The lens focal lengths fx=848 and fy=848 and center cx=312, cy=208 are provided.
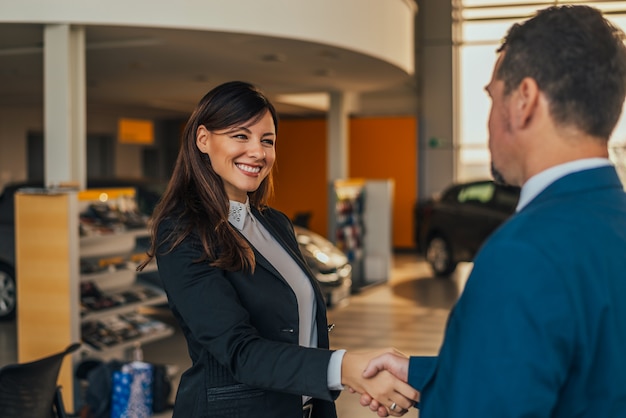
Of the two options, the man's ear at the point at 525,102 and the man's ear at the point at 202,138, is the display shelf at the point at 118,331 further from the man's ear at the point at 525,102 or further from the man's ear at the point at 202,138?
the man's ear at the point at 525,102

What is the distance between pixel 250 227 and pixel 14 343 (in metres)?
6.24

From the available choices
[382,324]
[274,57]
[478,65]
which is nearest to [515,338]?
[382,324]

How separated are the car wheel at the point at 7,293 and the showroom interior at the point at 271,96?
765 millimetres

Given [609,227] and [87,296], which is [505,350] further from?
[87,296]

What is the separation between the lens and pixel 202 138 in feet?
6.54

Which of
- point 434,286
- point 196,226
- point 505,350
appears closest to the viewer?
point 505,350

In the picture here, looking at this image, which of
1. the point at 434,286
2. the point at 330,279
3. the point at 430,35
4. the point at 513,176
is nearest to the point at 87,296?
the point at 330,279

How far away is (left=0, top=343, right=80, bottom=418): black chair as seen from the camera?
9.89 ft

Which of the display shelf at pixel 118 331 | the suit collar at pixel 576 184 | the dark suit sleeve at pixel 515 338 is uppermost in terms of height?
the suit collar at pixel 576 184

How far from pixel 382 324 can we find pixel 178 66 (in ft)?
11.8

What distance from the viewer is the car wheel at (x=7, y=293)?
8531 millimetres

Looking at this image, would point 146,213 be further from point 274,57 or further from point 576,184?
point 576,184

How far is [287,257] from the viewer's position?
6.71 feet

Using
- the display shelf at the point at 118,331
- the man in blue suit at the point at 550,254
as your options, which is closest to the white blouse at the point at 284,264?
the man in blue suit at the point at 550,254
